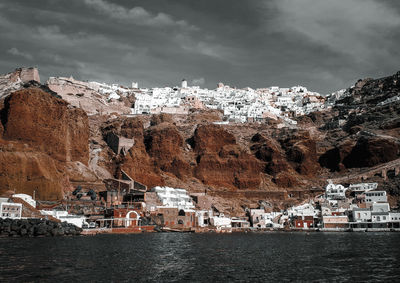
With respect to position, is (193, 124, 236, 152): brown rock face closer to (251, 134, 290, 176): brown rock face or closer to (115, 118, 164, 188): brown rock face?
(251, 134, 290, 176): brown rock face

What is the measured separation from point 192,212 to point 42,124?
34005 mm

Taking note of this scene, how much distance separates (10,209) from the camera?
59.7 metres

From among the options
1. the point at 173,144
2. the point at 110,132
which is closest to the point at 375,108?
the point at 173,144

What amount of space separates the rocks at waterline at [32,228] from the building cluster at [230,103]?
82.1 meters

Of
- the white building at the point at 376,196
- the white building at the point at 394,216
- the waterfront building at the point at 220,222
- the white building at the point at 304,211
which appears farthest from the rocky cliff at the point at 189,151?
the white building at the point at 394,216

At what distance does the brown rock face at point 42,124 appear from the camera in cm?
7706

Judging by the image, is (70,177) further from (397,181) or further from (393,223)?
(397,181)

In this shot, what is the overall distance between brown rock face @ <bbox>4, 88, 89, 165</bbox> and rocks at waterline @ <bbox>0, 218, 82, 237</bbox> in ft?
79.4

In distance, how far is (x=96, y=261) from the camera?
30719 mm

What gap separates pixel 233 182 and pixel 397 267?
241 feet

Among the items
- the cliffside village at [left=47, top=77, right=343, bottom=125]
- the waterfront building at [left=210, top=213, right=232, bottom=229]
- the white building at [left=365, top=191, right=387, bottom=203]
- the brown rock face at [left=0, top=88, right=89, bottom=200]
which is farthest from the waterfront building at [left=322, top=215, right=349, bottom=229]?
the cliffside village at [left=47, top=77, right=343, bottom=125]

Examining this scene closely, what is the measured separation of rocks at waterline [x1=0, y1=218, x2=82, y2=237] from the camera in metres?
52.6

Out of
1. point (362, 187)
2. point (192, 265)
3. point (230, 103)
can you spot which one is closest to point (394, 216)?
point (362, 187)

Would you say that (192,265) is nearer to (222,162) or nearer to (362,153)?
(222,162)
